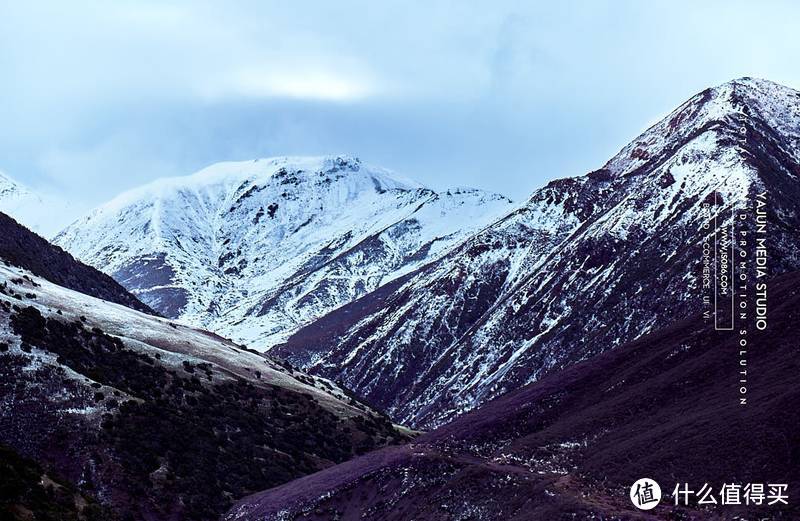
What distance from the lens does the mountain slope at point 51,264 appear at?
13675 centimetres

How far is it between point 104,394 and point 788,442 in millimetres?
52556

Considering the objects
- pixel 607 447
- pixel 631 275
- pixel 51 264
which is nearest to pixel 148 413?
pixel 607 447

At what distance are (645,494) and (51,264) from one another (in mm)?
118244

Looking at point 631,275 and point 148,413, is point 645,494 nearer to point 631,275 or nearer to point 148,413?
point 148,413

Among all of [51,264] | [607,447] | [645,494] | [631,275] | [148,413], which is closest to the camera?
[645,494]

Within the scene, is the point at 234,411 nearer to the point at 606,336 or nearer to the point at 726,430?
the point at 726,430

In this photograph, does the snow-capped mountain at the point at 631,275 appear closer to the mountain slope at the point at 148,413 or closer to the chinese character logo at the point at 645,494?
the mountain slope at the point at 148,413

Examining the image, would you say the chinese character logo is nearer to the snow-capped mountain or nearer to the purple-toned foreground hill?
the purple-toned foreground hill

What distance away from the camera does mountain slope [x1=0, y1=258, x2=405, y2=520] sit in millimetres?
71250

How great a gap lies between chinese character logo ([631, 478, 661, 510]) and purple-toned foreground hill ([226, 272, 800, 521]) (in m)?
0.51

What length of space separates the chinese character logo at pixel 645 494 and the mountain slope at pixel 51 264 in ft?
317

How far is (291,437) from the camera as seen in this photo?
91.9m

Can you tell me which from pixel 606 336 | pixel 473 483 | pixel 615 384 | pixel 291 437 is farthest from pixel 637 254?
pixel 473 483

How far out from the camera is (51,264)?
5866 inches
